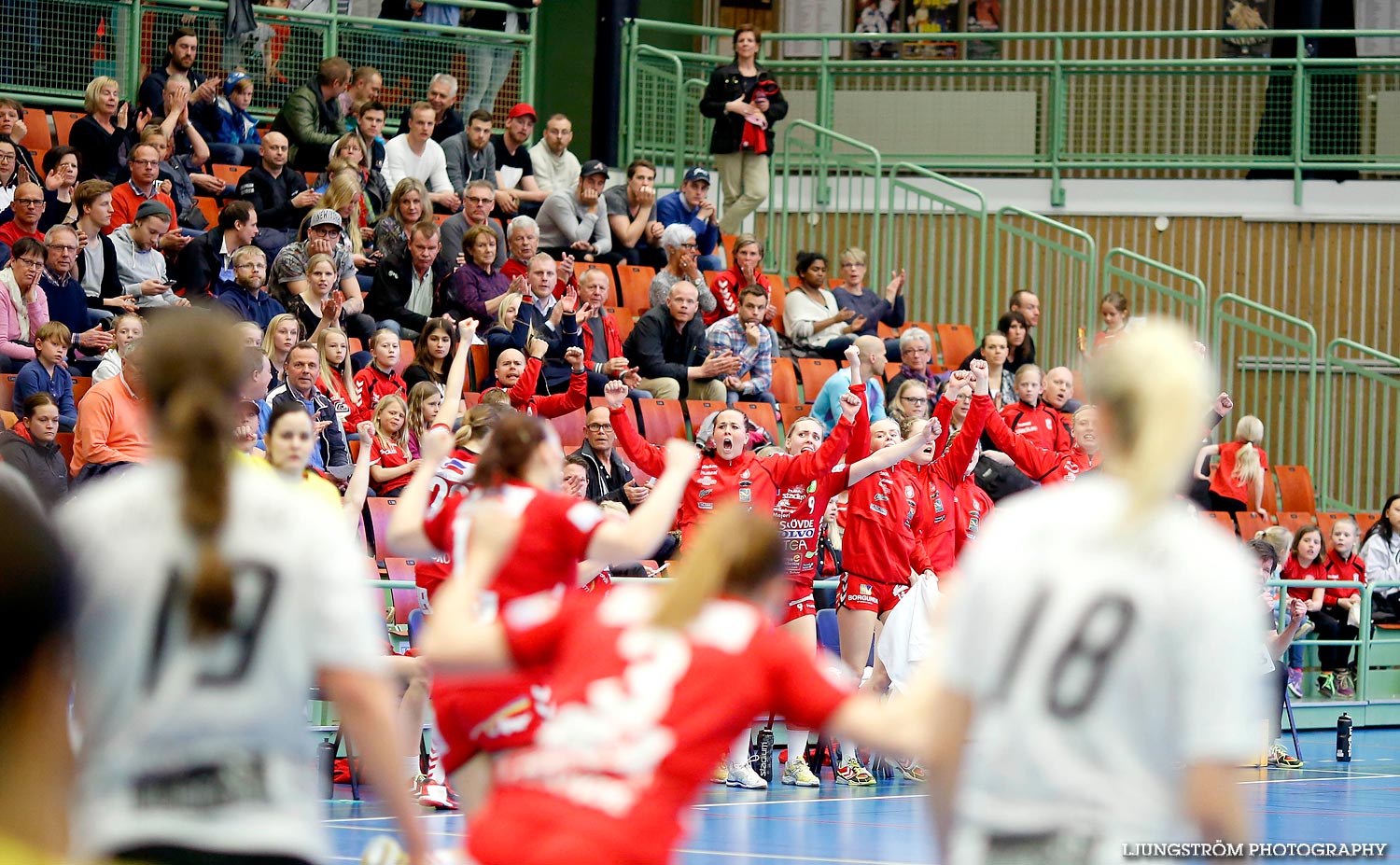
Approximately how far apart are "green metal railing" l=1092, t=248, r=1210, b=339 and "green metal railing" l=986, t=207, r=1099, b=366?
25cm

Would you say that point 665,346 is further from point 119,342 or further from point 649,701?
point 649,701

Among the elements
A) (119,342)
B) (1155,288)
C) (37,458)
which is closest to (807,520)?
(119,342)

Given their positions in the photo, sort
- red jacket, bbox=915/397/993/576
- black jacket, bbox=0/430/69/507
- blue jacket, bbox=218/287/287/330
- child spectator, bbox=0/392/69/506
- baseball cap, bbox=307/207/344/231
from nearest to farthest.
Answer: black jacket, bbox=0/430/69/507 < child spectator, bbox=0/392/69/506 < red jacket, bbox=915/397/993/576 < blue jacket, bbox=218/287/287/330 < baseball cap, bbox=307/207/344/231

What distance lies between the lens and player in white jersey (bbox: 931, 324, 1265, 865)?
3.04m

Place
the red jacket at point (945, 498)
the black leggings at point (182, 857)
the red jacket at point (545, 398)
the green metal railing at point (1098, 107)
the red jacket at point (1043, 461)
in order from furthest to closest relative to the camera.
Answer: the green metal railing at point (1098, 107) → the red jacket at point (1043, 461) → the red jacket at point (545, 398) → the red jacket at point (945, 498) → the black leggings at point (182, 857)

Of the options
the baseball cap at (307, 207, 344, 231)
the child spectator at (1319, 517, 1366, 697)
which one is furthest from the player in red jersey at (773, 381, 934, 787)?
the child spectator at (1319, 517, 1366, 697)

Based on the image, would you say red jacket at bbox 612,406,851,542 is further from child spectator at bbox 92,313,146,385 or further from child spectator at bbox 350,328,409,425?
child spectator at bbox 92,313,146,385

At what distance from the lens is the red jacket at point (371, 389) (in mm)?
11688

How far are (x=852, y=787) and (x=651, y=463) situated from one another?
2.28 m

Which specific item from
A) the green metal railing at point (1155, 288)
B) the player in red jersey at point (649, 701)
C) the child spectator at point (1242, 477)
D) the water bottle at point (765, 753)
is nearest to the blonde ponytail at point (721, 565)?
the player in red jersey at point (649, 701)

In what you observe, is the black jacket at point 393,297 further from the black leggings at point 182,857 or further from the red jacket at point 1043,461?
the black leggings at point 182,857

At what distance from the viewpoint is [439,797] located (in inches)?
364

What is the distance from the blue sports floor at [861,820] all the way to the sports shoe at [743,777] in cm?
10

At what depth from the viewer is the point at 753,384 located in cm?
1427
